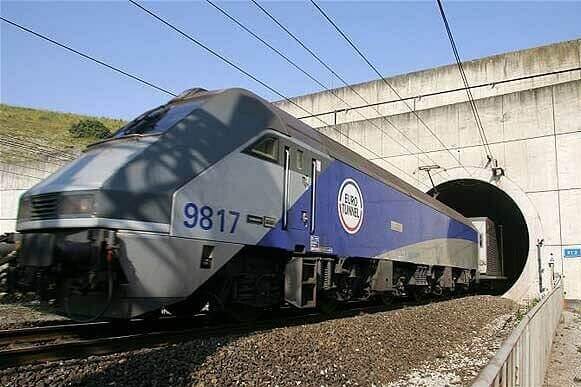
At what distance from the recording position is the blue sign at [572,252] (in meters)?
22.4

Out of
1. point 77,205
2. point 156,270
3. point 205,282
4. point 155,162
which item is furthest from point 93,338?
point 155,162

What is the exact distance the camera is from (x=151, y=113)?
7.95 meters

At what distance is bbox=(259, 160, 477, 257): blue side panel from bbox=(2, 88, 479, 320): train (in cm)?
4

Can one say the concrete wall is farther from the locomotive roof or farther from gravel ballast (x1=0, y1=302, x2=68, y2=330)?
gravel ballast (x1=0, y1=302, x2=68, y2=330)

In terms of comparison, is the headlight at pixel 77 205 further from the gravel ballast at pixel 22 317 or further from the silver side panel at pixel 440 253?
the silver side panel at pixel 440 253

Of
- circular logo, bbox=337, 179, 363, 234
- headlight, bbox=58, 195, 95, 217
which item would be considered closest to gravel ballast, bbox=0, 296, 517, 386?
headlight, bbox=58, 195, 95, 217

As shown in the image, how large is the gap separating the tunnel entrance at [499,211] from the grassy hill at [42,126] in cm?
2884

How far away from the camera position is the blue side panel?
8.65 m

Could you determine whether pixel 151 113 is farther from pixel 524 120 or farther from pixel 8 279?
pixel 524 120

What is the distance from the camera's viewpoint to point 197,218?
660 cm

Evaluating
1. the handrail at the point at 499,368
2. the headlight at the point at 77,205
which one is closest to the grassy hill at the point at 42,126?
the headlight at the point at 77,205

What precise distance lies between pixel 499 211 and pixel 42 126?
49.5 metres

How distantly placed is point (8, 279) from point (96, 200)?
69.4 inches

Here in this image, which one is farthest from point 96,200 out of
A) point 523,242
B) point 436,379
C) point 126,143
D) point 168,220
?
point 523,242
